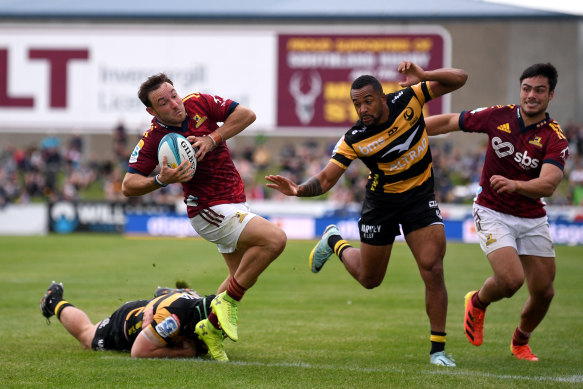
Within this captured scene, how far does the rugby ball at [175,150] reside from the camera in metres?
6.83

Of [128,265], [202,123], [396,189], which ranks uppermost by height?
[202,123]

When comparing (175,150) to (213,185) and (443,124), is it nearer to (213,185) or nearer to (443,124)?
(213,185)

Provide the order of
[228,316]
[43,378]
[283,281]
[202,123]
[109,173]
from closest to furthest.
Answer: [43,378], [228,316], [202,123], [283,281], [109,173]

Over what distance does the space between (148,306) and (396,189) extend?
2.61m

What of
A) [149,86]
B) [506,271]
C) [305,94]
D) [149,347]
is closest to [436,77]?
[506,271]

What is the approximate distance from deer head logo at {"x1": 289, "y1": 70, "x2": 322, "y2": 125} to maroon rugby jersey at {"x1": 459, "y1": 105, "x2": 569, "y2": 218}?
89.4ft

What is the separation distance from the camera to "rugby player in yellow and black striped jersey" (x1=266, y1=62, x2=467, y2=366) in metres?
7.00

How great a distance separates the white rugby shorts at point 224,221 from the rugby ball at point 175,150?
56cm

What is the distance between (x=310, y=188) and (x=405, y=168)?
97cm

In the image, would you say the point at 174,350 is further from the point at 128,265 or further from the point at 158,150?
the point at 128,265

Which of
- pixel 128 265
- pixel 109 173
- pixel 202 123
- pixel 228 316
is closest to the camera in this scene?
pixel 228 316

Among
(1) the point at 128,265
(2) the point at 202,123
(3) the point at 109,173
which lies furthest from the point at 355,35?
(2) the point at 202,123

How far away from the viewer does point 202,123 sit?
740 cm

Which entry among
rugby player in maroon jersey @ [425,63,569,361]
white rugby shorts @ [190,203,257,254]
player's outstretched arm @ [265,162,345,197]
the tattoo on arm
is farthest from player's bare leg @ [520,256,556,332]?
white rugby shorts @ [190,203,257,254]
